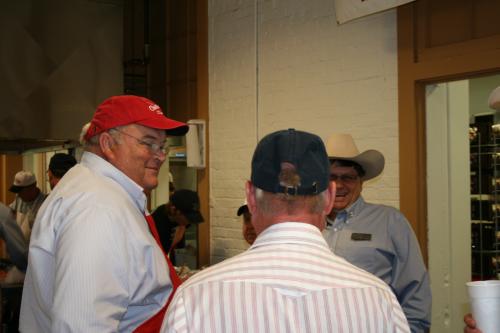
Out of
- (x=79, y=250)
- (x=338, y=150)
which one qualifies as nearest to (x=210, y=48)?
(x=338, y=150)

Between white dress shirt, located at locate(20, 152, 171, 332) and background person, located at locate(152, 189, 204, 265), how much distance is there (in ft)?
7.92

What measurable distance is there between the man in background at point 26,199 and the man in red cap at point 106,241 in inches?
174

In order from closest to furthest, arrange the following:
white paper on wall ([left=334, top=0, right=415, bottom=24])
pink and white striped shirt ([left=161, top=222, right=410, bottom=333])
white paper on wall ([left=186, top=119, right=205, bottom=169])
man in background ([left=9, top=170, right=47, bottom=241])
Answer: pink and white striped shirt ([left=161, top=222, right=410, bottom=333])
white paper on wall ([left=334, top=0, right=415, bottom=24])
white paper on wall ([left=186, top=119, right=205, bottom=169])
man in background ([left=9, top=170, right=47, bottom=241])

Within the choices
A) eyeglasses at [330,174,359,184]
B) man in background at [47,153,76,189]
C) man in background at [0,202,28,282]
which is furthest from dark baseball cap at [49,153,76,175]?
eyeglasses at [330,174,359,184]

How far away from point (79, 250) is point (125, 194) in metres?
0.35

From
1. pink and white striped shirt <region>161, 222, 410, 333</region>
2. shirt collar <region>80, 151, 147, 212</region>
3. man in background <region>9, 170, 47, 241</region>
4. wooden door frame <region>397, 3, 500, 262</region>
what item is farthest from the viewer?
man in background <region>9, 170, 47, 241</region>

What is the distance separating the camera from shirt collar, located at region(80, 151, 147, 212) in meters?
2.20

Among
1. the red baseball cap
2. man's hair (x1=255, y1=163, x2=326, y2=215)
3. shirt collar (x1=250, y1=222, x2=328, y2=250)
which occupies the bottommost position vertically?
shirt collar (x1=250, y1=222, x2=328, y2=250)

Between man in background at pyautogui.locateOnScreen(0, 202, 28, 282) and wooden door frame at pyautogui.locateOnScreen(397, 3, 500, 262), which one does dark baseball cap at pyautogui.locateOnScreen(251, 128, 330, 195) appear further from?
man in background at pyautogui.locateOnScreen(0, 202, 28, 282)

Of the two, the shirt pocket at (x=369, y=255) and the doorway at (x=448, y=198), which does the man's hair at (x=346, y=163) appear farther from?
the doorway at (x=448, y=198)

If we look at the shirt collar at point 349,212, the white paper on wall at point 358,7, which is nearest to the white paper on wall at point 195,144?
the white paper on wall at point 358,7

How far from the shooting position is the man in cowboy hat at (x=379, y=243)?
288 centimetres

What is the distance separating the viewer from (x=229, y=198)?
16.4 ft

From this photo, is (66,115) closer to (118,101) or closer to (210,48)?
(210,48)
